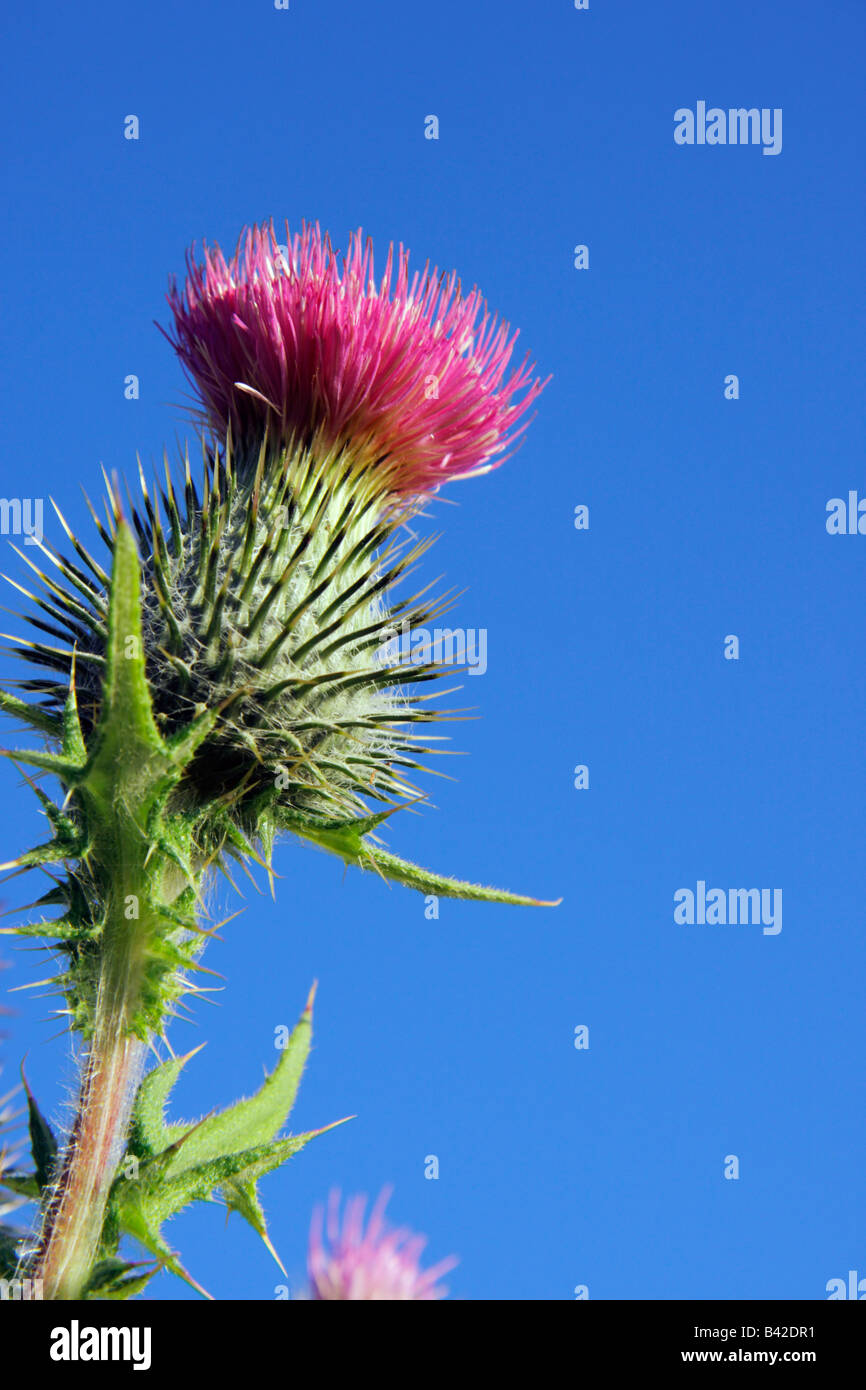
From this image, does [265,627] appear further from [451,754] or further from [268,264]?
[268,264]

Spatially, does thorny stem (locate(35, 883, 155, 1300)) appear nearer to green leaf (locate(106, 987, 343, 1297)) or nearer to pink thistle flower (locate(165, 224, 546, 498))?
green leaf (locate(106, 987, 343, 1297))

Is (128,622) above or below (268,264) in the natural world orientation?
below

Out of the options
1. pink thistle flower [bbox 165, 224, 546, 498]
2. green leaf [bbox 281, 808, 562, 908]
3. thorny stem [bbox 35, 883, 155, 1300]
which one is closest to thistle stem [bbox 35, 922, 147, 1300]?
thorny stem [bbox 35, 883, 155, 1300]

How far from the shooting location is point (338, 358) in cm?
585

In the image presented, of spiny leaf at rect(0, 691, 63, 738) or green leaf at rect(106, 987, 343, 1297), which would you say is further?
spiny leaf at rect(0, 691, 63, 738)

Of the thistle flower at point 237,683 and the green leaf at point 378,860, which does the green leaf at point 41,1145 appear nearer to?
the thistle flower at point 237,683

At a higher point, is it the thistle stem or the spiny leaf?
the spiny leaf

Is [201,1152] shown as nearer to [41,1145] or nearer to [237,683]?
[41,1145]

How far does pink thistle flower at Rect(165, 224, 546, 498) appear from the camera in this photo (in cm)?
589

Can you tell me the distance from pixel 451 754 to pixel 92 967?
75.5 inches
